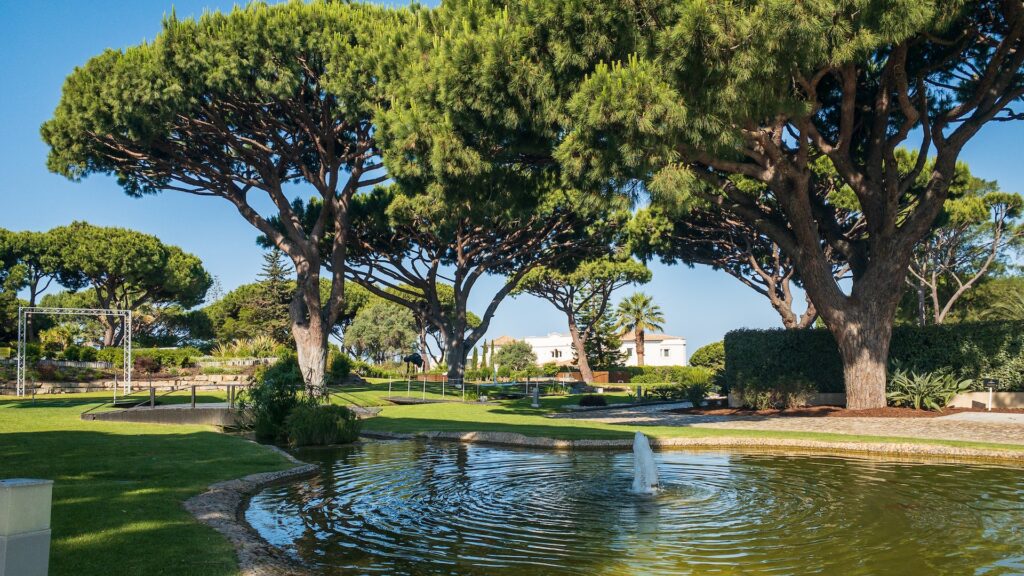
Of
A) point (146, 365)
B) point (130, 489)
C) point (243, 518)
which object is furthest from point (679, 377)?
point (130, 489)

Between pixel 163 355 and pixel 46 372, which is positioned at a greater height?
pixel 163 355

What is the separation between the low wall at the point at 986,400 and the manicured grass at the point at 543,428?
8611mm

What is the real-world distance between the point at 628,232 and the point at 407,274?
1095 cm

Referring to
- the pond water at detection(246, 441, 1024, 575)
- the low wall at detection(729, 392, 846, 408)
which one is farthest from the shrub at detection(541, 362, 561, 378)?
the pond water at detection(246, 441, 1024, 575)

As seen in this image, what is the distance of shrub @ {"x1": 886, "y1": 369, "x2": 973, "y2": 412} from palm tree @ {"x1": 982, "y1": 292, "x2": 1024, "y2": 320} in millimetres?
5961

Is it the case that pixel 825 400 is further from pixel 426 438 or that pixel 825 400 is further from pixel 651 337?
pixel 651 337

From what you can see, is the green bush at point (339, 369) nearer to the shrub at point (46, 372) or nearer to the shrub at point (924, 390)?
the shrub at point (46, 372)

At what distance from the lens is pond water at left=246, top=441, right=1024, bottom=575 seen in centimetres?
588

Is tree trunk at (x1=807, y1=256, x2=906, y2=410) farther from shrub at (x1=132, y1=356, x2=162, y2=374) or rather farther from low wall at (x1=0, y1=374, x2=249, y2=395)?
shrub at (x1=132, y1=356, x2=162, y2=374)

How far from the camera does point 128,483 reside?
8.06m

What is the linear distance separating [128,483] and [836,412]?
57.0 feet

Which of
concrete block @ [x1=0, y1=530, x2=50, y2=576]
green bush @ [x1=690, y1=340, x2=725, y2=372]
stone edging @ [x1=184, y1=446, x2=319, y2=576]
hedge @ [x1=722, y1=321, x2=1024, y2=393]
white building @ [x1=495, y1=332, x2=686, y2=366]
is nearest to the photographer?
concrete block @ [x1=0, y1=530, x2=50, y2=576]

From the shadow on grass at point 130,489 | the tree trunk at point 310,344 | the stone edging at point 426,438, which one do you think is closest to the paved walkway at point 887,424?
the stone edging at point 426,438

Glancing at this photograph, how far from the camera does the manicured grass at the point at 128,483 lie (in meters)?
5.21
